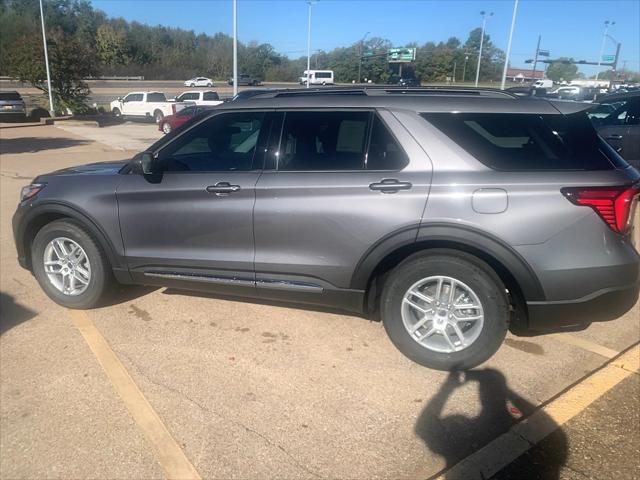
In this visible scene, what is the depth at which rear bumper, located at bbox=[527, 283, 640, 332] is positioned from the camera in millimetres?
2977

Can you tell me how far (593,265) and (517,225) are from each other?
0.48m

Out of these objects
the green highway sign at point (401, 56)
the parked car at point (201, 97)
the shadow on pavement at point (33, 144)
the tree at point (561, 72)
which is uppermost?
the tree at point (561, 72)

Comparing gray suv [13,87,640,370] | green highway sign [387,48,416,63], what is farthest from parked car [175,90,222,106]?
green highway sign [387,48,416,63]

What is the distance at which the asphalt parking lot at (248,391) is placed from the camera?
2502 millimetres

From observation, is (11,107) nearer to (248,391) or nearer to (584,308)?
(248,391)

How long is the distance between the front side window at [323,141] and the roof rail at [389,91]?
0.78ft

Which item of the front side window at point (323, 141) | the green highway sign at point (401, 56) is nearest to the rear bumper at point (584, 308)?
the front side window at point (323, 141)

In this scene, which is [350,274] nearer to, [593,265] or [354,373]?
[354,373]

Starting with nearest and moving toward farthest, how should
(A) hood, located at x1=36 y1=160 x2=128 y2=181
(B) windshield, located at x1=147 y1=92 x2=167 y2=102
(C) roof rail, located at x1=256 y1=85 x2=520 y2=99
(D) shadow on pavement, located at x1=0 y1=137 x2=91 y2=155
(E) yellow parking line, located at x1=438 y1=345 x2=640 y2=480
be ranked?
1. (E) yellow parking line, located at x1=438 y1=345 x2=640 y2=480
2. (C) roof rail, located at x1=256 y1=85 x2=520 y2=99
3. (A) hood, located at x1=36 y1=160 x2=128 y2=181
4. (D) shadow on pavement, located at x1=0 y1=137 x2=91 y2=155
5. (B) windshield, located at x1=147 y1=92 x2=167 y2=102

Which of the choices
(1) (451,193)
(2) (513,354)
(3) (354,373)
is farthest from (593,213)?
Answer: (3) (354,373)

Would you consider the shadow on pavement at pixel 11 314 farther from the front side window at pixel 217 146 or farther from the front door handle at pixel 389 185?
the front door handle at pixel 389 185

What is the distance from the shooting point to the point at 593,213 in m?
2.89

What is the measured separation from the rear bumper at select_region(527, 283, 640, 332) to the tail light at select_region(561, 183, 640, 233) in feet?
1.27

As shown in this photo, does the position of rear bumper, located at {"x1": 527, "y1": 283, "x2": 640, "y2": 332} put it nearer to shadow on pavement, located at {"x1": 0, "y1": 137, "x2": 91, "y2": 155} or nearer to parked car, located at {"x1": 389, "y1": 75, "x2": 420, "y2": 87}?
parked car, located at {"x1": 389, "y1": 75, "x2": 420, "y2": 87}
